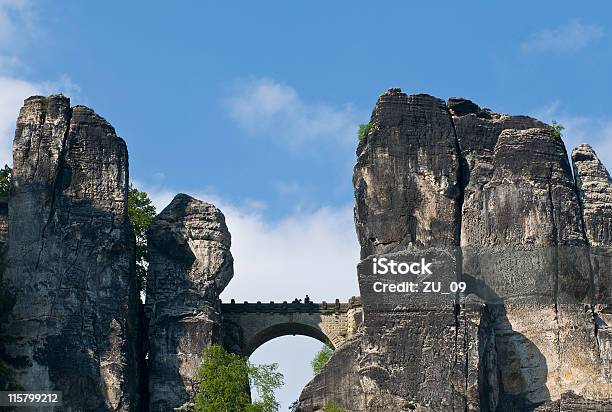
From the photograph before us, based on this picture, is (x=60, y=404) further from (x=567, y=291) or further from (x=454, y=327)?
(x=567, y=291)

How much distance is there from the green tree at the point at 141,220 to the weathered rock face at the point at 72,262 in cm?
589

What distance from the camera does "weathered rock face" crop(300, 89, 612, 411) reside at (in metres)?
61.1

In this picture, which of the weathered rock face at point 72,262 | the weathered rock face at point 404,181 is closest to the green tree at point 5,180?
the weathered rock face at point 72,262

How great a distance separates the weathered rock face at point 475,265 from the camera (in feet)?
200

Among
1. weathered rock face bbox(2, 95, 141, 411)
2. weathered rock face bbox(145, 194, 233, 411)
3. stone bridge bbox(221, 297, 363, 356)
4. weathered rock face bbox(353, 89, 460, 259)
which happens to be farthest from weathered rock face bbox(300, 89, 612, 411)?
weathered rock face bbox(2, 95, 141, 411)

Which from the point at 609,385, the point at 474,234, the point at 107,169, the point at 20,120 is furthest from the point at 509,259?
the point at 20,120

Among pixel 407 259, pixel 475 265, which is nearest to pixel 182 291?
pixel 407 259

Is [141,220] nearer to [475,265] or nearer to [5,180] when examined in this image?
[5,180]

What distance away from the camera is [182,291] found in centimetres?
6569

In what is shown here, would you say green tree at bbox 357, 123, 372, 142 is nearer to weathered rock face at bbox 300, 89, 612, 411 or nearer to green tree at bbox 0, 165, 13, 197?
weathered rock face at bbox 300, 89, 612, 411

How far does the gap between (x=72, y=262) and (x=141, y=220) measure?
11500 mm

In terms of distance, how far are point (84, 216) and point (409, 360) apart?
1531 cm

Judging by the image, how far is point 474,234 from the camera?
65.1m

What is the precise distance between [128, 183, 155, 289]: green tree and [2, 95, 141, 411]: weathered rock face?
5892mm
